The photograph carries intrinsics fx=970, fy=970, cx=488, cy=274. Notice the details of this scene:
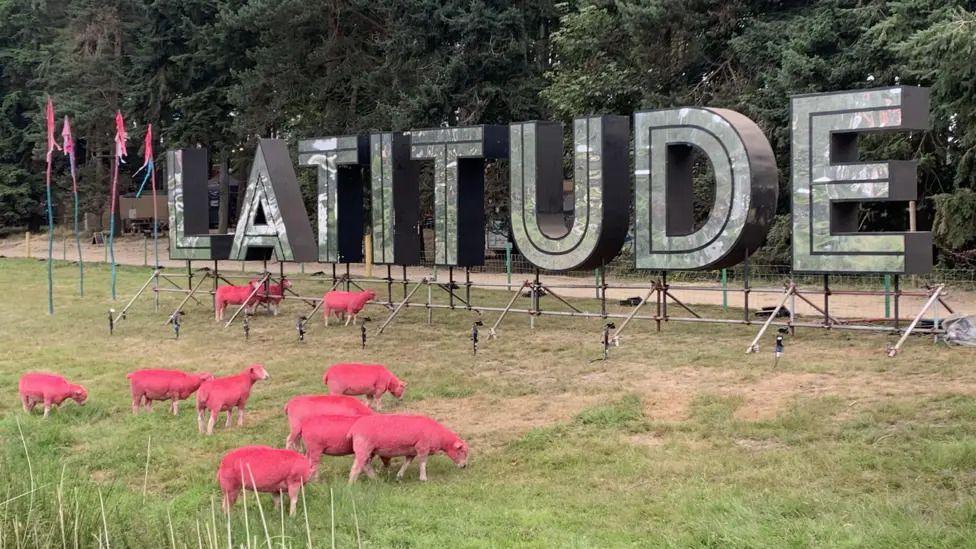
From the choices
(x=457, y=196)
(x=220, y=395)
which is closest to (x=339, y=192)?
(x=457, y=196)

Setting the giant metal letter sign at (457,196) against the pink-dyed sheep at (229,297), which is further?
the pink-dyed sheep at (229,297)

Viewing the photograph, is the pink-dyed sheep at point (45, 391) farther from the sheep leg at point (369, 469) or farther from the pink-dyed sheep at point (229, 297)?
the pink-dyed sheep at point (229, 297)

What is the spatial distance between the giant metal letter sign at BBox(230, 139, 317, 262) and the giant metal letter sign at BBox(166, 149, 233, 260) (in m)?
1.42

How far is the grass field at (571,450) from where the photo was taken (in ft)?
25.4

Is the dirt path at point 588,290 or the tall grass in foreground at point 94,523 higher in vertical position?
the dirt path at point 588,290

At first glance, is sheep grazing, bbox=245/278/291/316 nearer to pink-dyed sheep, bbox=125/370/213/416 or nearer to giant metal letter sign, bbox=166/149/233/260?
giant metal letter sign, bbox=166/149/233/260

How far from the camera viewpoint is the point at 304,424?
9.34m

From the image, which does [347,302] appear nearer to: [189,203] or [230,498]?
[189,203]

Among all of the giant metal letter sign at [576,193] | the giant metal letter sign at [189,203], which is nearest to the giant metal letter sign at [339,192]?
the giant metal letter sign at [189,203]

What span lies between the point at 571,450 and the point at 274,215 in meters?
12.5

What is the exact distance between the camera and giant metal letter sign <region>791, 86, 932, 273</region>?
14.4 m

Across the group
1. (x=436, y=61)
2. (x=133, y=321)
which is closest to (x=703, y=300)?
(x=133, y=321)

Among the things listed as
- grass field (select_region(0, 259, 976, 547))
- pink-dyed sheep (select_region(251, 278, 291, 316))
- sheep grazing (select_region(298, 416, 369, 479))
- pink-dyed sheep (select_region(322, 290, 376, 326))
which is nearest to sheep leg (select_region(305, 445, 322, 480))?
sheep grazing (select_region(298, 416, 369, 479))

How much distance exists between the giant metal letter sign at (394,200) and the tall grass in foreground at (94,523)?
11845 mm
